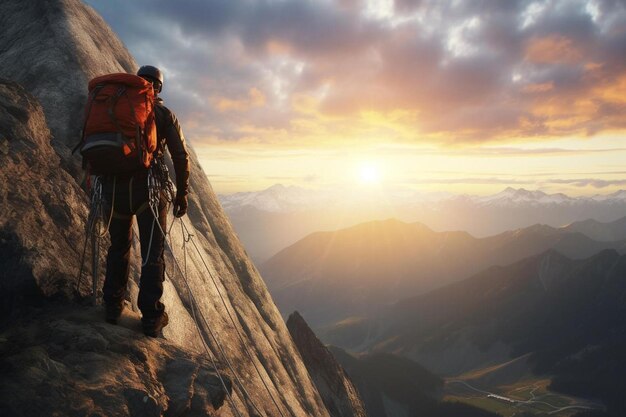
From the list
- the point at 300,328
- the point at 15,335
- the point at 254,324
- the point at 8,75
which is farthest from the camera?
the point at 300,328

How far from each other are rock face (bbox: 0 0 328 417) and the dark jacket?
8.23ft

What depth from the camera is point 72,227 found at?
1032 cm

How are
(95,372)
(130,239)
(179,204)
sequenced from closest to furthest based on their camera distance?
1. (95,372)
2. (130,239)
3. (179,204)

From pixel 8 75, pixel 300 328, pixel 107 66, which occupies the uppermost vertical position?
pixel 107 66

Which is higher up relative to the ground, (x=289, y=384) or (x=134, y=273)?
(x=134, y=273)

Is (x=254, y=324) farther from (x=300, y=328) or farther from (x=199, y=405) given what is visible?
(x=300, y=328)

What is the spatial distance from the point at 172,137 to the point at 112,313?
391 centimetres

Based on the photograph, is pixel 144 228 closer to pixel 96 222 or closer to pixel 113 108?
pixel 96 222

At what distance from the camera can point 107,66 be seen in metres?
19.0

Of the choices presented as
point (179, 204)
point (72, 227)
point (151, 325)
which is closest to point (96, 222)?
point (179, 204)

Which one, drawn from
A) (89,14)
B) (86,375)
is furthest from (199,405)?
(89,14)

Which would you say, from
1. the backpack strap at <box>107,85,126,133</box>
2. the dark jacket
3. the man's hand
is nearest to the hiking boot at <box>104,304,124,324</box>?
the man's hand

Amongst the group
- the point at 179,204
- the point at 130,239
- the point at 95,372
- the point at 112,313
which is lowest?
the point at 95,372

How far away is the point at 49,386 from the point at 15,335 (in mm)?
1749
